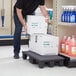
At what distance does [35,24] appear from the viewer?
11.7 feet

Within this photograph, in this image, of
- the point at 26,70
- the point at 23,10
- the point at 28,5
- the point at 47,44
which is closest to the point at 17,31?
the point at 23,10

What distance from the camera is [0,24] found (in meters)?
5.02

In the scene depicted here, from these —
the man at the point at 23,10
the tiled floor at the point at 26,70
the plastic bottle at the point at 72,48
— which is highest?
the man at the point at 23,10

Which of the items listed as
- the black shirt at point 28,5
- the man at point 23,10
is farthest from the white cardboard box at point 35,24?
the black shirt at point 28,5

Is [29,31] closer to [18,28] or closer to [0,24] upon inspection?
[18,28]

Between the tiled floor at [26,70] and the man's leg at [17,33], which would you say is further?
the man's leg at [17,33]

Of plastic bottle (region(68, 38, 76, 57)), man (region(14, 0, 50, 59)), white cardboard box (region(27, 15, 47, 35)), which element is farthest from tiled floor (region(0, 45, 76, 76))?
white cardboard box (region(27, 15, 47, 35))

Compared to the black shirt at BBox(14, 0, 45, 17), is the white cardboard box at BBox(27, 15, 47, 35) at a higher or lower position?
lower

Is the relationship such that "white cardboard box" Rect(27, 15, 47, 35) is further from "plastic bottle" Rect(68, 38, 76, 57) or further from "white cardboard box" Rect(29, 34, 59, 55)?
"plastic bottle" Rect(68, 38, 76, 57)

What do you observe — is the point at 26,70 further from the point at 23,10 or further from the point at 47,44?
the point at 23,10

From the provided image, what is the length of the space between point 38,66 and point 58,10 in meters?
0.86

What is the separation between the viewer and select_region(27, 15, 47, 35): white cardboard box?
11.7ft

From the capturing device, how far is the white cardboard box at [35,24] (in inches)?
140

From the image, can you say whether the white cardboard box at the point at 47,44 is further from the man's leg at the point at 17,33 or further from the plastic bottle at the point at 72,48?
the man's leg at the point at 17,33
